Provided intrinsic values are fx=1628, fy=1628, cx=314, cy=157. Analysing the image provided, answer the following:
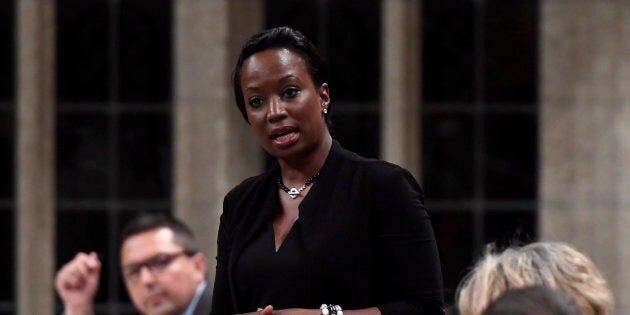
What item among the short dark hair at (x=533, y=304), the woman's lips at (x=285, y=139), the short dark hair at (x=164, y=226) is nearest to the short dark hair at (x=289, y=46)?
the woman's lips at (x=285, y=139)

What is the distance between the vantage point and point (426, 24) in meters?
11.1

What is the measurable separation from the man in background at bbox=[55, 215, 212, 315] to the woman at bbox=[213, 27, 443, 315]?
239cm

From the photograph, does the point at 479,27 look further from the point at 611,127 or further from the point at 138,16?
the point at 138,16

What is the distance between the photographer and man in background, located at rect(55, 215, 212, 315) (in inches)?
230

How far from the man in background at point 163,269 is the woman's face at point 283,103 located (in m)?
2.45

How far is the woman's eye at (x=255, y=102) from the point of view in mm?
3342

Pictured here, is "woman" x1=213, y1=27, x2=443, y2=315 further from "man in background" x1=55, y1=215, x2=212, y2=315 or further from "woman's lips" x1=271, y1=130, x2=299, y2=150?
"man in background" x1=55, y1=215, x2=212, y2=315

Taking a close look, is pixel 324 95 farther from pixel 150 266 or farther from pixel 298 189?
pixel 150 266

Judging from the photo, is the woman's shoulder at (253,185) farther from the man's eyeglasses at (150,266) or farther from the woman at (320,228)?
the man's eyeglasses at (150,266)

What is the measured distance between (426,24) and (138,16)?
1967 mm

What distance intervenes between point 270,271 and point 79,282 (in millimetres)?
1659

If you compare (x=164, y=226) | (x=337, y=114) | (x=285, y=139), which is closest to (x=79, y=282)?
(x=164, y=226)

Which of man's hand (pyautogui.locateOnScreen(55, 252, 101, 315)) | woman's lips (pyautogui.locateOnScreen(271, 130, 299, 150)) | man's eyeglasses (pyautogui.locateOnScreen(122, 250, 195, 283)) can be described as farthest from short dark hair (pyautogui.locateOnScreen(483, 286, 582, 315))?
man's eyeglasses (pyautogui.locateOnScreen(122, 250, 195, 283))

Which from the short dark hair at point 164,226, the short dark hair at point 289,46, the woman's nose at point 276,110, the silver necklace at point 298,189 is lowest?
Answer: the short dark hair at point 164,226
